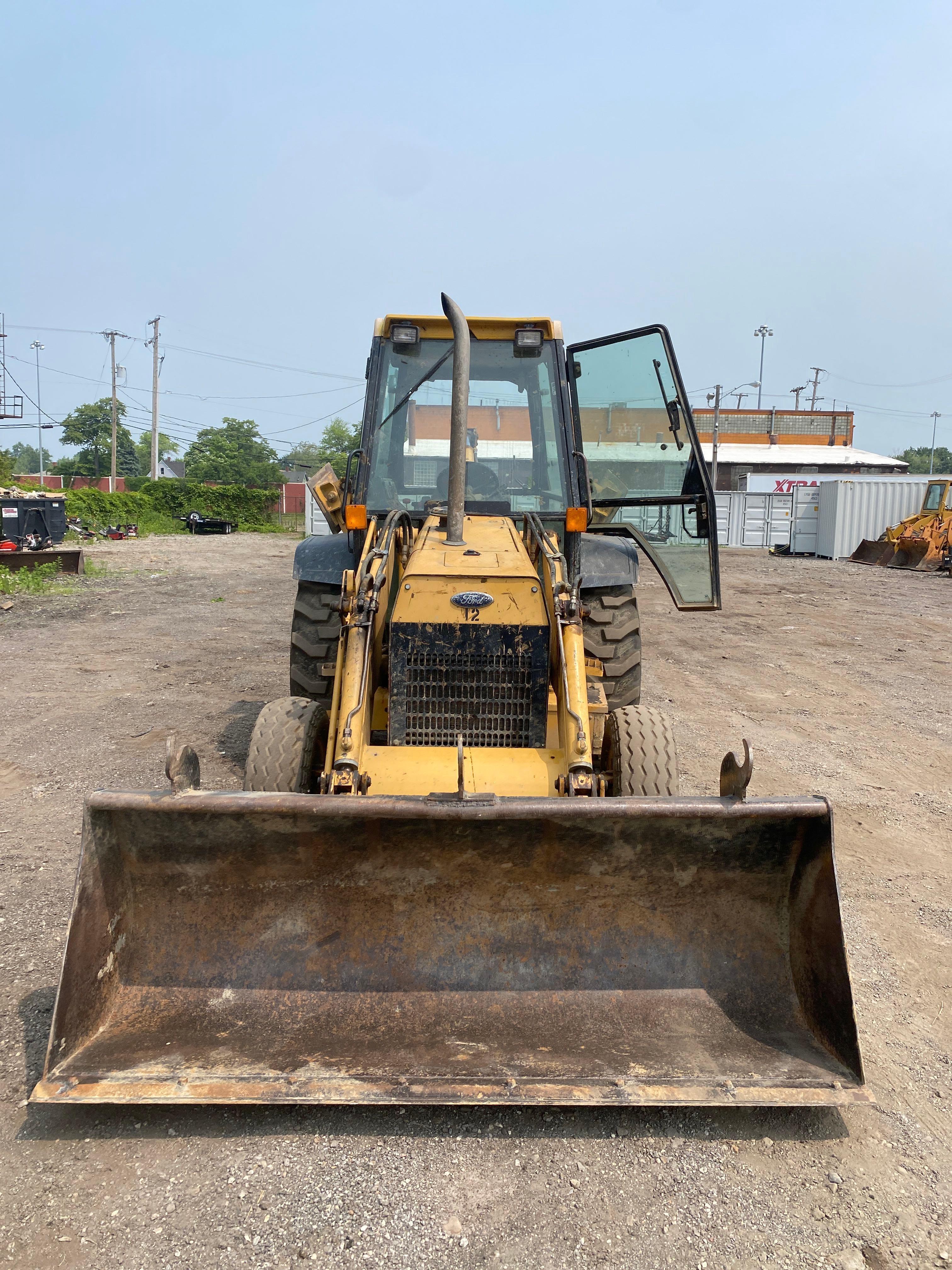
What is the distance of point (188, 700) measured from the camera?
8.03 m

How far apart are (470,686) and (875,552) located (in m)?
25.5

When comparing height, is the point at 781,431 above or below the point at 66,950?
above

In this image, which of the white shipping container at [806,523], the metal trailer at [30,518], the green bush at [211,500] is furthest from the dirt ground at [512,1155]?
the green bush at [211,500]

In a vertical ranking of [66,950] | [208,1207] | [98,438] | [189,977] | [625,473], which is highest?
[98,438]

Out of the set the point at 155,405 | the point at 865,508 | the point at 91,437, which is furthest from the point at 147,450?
the point at 865,508

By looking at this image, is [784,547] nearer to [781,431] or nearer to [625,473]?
[625,473]

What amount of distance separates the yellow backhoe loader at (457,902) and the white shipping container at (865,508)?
27.1m

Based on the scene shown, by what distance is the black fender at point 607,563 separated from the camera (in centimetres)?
505

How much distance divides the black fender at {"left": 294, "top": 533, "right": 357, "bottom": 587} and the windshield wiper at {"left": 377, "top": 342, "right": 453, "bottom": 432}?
67 centimetres

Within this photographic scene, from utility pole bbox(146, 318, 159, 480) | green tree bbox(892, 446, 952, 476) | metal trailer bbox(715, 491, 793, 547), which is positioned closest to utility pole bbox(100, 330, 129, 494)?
utility pole bbox(146, 318, 159, 480)

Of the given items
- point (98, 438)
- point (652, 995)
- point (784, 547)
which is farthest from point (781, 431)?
point (652, 995)

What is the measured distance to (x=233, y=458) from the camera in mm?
75375

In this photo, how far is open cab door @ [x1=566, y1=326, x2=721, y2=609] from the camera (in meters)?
4.98

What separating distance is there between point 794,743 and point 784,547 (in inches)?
1015
